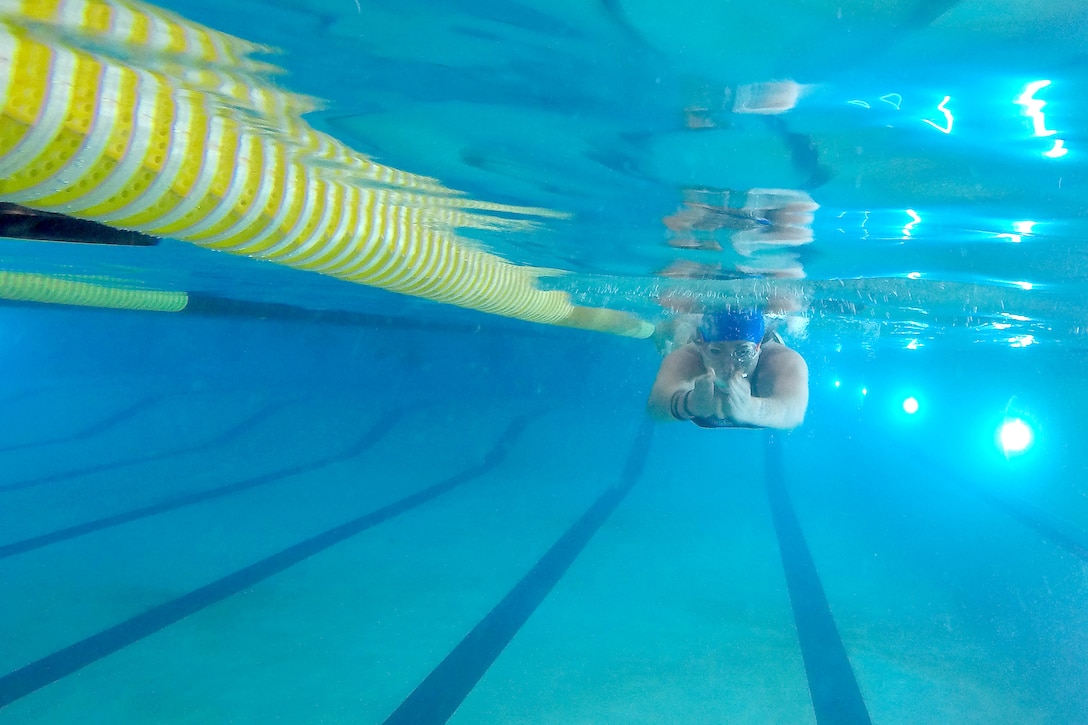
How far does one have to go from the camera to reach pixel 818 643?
17.7 ft

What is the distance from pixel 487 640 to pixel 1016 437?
60.4 feet

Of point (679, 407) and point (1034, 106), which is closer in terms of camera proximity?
point (1034, 106)

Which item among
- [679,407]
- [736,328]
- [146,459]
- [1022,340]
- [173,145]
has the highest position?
[1022,340]

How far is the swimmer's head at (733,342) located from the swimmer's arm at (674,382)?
0.14m

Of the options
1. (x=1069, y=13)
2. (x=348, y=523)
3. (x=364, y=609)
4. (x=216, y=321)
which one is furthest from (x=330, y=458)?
(x=1069, y=13)

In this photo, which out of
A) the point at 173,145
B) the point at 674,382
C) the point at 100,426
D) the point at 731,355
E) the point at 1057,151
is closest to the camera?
the point at 173,145

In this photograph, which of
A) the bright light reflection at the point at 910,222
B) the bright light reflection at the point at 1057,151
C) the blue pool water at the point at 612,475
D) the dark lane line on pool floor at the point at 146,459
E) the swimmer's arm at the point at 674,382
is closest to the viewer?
the blue pool water at the point at 612,475

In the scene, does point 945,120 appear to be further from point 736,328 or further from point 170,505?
point 170,505

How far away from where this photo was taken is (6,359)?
687 inches

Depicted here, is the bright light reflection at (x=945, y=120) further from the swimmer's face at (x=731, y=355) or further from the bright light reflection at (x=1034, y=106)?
the swimmer's face at (x=731, y=355)

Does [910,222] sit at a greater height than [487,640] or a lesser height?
greater

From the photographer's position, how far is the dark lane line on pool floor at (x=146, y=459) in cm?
897

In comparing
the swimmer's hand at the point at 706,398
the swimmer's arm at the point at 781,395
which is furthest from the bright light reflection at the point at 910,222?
the swimmer's hand at the point at 706,398

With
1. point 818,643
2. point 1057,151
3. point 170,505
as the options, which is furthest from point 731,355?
point 170,505
